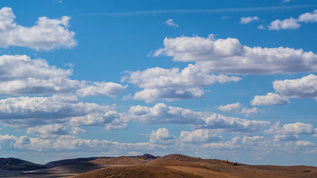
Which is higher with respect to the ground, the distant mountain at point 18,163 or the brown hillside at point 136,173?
the distant mountain at point 18,163

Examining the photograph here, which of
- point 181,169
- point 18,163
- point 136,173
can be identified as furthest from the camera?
point 18,163

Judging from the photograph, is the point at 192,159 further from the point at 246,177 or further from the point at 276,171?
the point at 246,177

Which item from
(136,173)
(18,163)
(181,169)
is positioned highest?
(18,163)

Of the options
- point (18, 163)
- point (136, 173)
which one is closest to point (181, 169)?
point (136, 173)

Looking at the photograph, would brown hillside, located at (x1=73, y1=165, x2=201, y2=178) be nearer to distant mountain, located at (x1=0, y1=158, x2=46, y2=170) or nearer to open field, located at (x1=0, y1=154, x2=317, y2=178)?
open field, located at (x1=0, y1=154, x2=317, y2=178)

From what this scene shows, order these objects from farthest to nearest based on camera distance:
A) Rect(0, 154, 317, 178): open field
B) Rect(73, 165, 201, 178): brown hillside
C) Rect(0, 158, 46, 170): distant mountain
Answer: Rect(0, 158, 46, 170): distant mountain, Rect(0, 154, 317, 178): open field, Rect(73, 165, 201, 178): brown hillside

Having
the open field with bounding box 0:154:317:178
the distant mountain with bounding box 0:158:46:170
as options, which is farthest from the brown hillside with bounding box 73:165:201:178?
the distant mountain with bounding box 0:158:46:170

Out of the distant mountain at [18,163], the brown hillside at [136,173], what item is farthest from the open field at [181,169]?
the distant mountain at [18,163]

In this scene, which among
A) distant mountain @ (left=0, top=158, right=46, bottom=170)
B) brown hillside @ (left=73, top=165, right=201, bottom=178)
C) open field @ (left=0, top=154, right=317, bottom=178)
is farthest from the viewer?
distant mountain @ (left=0, top=158, right=46, bottom=170)

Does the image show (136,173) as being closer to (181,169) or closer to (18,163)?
(181,169)

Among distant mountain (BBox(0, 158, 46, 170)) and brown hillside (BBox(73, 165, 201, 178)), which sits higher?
distant mountain (BBox(0, 158, 46, 170))

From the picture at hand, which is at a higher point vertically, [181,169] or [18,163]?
[18,163]

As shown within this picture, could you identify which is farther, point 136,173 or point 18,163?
point 18,163

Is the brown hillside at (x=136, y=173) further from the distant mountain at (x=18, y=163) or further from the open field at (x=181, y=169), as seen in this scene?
the distant mountain at (x=18, y=163)
